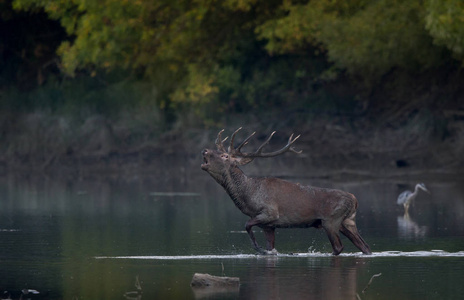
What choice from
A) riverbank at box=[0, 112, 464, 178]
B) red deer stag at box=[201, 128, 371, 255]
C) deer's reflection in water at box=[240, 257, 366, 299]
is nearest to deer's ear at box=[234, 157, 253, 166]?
red deer stag at box=[201, 128, 371, 255]

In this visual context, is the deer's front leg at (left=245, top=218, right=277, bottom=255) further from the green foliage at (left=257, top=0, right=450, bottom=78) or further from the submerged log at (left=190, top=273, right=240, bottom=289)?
the green foliage at (left=257, top=0, right=450, bottom=78)

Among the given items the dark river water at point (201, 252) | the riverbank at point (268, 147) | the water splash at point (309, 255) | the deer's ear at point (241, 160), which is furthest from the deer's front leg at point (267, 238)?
the riverbank at point (268, 147)

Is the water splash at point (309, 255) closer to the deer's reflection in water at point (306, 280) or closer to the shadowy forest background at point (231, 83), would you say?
the deer's reflection in water at point (306, 280)

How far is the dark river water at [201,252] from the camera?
1277 centimetres

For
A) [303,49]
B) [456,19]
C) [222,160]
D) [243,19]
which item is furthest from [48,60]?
[222,160]

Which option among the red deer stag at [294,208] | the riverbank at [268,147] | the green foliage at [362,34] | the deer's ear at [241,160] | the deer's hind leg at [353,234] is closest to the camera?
the deer's hind leg at [353,234]

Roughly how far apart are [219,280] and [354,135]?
24.5 m

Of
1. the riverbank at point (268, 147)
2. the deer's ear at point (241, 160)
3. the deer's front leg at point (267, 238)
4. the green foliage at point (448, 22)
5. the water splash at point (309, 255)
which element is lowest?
Result: the water splash at point (309, 255)

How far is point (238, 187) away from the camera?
17.0 m

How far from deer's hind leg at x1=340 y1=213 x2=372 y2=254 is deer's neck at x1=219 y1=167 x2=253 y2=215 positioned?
1.43 meters

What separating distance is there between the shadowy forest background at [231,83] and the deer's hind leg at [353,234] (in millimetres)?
15358

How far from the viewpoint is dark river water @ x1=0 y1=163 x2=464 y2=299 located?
41.9ft

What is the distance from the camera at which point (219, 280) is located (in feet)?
42.0

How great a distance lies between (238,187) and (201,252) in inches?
47.6
